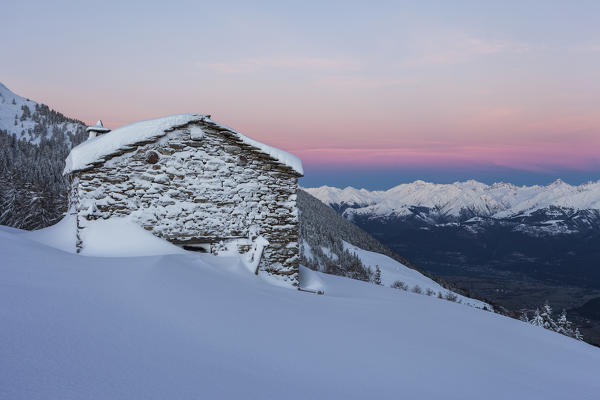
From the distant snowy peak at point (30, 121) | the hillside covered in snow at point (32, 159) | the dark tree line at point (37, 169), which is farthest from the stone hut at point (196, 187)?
the distant snowy peak at point (30, 121)

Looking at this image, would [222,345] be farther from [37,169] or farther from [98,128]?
[37,169]

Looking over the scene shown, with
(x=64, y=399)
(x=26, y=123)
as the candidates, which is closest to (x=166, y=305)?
(x=64, y=399)

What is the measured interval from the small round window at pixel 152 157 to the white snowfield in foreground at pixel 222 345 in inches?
124

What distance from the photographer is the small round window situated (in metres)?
9.33

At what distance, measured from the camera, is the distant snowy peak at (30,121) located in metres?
53.4

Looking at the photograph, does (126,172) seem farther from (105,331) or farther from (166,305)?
(105,331)

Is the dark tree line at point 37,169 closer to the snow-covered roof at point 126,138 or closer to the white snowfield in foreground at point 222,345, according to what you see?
the snow-covered roof at point 126,138

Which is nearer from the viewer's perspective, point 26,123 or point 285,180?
point 285,180

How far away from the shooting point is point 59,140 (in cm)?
5366

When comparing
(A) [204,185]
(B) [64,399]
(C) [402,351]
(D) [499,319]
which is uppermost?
(A) [204,185]

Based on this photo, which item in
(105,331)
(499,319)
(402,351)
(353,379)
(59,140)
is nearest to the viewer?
(105,331)

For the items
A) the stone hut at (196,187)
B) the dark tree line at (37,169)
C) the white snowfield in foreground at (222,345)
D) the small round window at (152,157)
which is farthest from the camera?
the dark tree line at (37,169)

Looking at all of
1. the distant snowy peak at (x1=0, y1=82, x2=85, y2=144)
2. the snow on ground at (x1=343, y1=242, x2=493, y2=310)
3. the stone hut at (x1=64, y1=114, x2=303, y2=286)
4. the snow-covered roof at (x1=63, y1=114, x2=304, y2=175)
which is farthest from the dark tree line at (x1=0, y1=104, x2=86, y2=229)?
the snow on ground at (x1=343, y1=242, x2=493, y2=310)

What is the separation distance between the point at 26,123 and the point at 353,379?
71.5 meters
